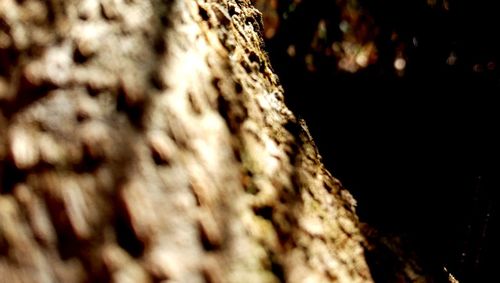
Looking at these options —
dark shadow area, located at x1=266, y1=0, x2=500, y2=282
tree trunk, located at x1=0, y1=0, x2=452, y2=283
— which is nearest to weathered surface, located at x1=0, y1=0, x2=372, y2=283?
tree trunk, located at x1=0, y1=0, x2=452, y2=283

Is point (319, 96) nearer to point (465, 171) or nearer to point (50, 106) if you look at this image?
point (465, 171)

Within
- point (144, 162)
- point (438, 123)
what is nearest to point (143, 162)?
point (144, 162)

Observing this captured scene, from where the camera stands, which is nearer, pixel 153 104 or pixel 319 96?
pixel 153 104

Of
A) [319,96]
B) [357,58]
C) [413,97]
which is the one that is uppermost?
[413,97]

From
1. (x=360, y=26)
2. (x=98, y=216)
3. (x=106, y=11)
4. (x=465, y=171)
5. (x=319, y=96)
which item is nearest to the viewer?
(x=98, y=216)

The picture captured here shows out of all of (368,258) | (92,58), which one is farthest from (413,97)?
(92,58)

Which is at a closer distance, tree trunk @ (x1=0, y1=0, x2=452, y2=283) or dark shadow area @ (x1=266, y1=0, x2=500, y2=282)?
tree trunk @ (x1=0, y1=0, x2=452, y2=283)

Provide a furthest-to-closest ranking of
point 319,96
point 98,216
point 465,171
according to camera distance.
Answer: point 319,96 < point 465,171 < point 98,216

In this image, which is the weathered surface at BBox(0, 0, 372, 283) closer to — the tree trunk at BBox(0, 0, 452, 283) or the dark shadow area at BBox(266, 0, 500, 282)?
the tree trunk at BBox(0, 0, 452, 283)

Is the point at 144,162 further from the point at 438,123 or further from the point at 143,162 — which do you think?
the point at 438,123
